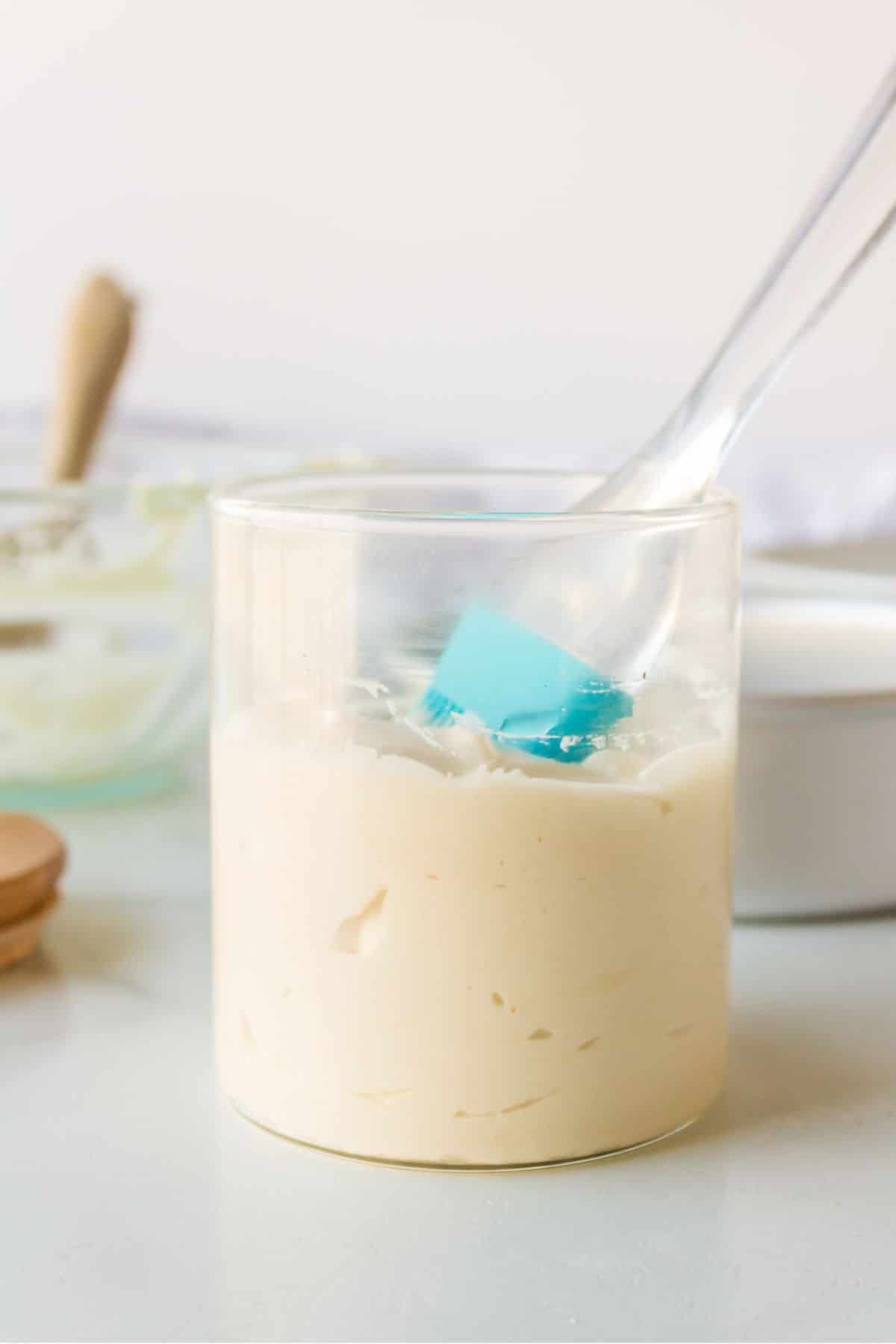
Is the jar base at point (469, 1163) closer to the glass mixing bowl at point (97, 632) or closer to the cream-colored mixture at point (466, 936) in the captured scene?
the cream-colored mixture at point (466, 936)

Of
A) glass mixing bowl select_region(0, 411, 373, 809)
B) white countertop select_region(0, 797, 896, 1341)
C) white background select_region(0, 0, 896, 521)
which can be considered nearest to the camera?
white countertop select_region(0, 797, 896, 1341)

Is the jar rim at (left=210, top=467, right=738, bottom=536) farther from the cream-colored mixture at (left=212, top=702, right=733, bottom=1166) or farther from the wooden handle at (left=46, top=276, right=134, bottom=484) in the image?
the wooden handle at (left=46, top=276, right=134, bottom=484)

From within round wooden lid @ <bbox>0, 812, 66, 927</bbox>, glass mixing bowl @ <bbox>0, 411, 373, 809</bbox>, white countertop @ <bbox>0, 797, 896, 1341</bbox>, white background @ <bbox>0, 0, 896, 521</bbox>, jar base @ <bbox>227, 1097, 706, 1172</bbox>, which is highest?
white background @ <bbox>0, 0, 896, 521</bbox>

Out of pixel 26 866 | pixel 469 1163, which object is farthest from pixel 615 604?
pixel 26 866

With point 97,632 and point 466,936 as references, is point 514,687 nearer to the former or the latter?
point 466,936

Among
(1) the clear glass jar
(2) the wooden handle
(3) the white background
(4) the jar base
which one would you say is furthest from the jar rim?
(3) the white background

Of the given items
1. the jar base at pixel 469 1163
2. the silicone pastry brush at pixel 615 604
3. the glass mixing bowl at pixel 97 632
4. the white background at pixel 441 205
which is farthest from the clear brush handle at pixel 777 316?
the white background at pixel 441 205
